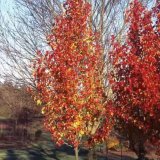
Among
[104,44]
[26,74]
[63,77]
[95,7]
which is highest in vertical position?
[95,7]

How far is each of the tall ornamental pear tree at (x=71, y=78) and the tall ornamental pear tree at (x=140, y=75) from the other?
0.62m

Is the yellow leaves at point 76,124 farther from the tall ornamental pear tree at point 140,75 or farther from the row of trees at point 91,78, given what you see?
the tall ornamental pear tree at point 140,75

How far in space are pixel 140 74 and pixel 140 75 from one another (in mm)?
21

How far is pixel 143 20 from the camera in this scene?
8453mm

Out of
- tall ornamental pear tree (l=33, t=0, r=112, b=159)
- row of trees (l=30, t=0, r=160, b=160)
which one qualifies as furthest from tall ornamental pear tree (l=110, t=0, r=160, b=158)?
tall ornamental pear tree (l=33, t=0, r=112, b=159)

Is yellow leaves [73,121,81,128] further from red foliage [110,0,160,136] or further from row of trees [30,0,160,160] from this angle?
red foliage [110,0,160,136]

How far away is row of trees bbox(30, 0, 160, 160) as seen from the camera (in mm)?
8023

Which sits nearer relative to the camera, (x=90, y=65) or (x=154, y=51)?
(x=154, y=51)

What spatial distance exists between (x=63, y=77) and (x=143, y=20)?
229 cm

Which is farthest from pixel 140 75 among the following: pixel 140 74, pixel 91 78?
pixel 91 78

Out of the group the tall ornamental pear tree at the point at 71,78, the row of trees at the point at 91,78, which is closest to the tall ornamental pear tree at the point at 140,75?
the row of trees at the point at 91,78

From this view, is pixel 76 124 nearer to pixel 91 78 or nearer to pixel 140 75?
pixel 91 78

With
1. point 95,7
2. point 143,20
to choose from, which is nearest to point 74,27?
point 143,20

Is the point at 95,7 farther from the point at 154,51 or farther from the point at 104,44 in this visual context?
the point at 154,51
